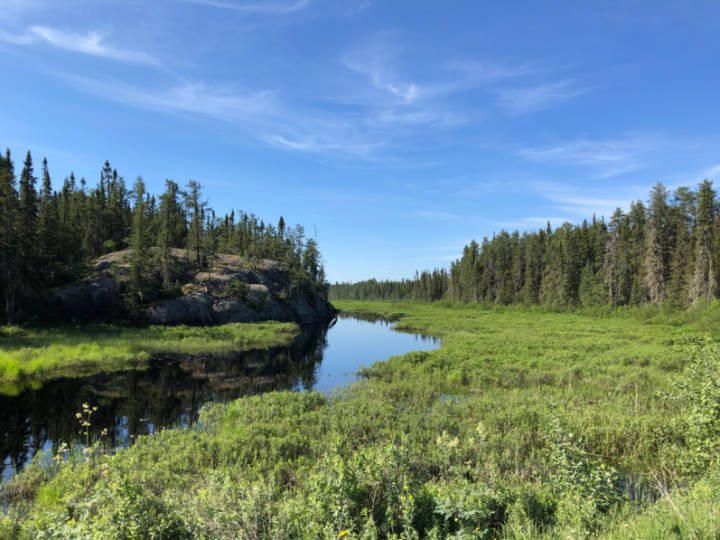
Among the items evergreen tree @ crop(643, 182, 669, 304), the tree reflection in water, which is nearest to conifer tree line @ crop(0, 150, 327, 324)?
the tree reflection in water

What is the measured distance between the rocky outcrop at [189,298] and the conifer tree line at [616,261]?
6189 cm

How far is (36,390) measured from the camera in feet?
65.5

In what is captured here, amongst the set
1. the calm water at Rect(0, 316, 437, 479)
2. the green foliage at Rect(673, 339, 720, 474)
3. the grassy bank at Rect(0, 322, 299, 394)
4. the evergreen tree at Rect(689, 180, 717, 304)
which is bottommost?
the calm water at Rect(0, 316, 437, 479)

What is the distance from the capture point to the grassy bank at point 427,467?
5.81 meters

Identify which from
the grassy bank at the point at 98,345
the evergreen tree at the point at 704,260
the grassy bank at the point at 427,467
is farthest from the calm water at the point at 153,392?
the evergreen tree at the point at 704,260

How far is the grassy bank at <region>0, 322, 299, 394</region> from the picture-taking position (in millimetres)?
22658

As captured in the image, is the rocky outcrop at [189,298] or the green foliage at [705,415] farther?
the rocky outcrop at [189,298]

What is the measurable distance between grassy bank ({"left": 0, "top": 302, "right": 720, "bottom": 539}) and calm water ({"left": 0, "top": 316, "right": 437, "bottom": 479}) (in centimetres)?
334

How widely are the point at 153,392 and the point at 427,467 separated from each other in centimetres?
1851

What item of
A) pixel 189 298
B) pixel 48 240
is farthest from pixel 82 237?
pixel 189 298

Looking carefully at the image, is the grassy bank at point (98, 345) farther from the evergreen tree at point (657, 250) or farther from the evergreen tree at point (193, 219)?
the evergreen tree at point (657, 250)

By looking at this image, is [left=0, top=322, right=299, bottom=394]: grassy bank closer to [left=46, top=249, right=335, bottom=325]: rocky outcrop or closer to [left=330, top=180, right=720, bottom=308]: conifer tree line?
[left=46, top=249, right=335, bottom=325]: rocky outcrop

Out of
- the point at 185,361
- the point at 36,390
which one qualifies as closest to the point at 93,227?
the point at 185,361

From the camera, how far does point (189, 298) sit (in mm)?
48156
